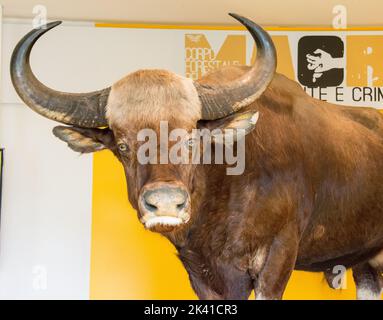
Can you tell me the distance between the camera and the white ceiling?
5.02 meters

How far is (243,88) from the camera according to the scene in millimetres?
2795

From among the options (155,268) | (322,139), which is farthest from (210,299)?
(155,268)

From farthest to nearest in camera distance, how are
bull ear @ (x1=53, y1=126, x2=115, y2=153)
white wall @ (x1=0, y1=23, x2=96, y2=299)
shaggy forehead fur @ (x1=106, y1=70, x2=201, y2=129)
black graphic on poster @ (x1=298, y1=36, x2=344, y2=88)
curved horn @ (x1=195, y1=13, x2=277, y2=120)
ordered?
black graphic on poster @ (x1=298, y1=36, x2=344, y2=88) → white wall @ (x1=0, y1=23, x2=96, y2=299) → bull ear @ (x1=53, y1=126, x2=115, y2=153) → curved horn @ (x1=195, y1=13, x2=277, y2=120) → shaggy forehead fur @ (x1=106, y1=70, x2=201, y2=129)

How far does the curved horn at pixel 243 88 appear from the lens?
109 inches

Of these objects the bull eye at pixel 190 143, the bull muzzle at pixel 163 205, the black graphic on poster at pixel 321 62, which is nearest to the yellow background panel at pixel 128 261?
the black graphic on poster at pixel 321 62

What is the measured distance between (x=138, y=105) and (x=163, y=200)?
0.45 metres

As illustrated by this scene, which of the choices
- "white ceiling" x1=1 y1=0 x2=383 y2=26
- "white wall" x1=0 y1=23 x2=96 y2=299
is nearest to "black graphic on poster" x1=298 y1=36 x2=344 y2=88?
"white ceiling" x1=1 y1=0 x2=383 y2=26

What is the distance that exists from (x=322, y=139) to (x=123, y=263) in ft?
7.39

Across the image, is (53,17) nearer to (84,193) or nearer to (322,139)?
(84,193)

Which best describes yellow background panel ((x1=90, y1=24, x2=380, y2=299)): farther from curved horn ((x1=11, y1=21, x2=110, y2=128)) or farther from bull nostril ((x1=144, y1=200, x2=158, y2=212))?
bull nostril ((x1=144, y1=200, x2=158, y2=212))

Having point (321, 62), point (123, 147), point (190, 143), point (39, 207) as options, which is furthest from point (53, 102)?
point (321, 62)

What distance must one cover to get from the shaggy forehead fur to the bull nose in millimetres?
317

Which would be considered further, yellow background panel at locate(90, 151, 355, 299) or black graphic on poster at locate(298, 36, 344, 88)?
black graphic on poster at locate(298, 36, 344, 88)

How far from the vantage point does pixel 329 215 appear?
130 inches
